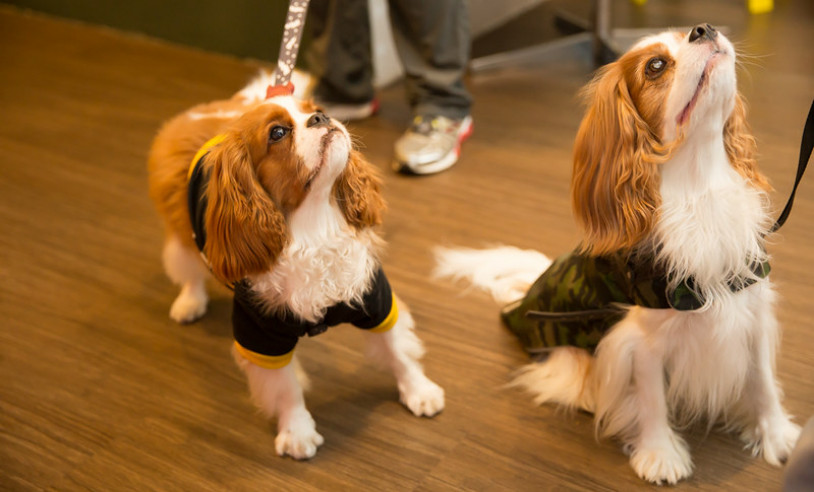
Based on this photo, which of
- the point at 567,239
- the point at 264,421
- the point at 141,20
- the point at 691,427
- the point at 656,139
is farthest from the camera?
the point at 141,20

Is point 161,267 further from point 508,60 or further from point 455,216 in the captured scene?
point 508,60

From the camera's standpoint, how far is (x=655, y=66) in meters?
1.48

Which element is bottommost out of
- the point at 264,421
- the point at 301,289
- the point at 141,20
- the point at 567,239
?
the point at 141,20

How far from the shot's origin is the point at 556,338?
1.94 m

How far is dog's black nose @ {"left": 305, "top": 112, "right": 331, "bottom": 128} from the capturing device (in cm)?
157

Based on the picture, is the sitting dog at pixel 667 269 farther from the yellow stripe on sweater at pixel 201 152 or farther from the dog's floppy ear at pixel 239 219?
the yellow stripe on sweater at pixel 201 152

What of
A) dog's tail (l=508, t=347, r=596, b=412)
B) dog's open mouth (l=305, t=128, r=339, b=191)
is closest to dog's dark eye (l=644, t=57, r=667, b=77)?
dog's open mouth (l=305, t=128, r=339, b=191)

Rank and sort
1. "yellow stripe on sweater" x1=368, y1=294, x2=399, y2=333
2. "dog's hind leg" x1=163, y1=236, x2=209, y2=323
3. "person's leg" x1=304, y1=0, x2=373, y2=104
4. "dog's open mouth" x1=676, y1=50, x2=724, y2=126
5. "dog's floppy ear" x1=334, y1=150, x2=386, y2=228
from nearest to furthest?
"dog's open mouth" x1=676, y1=50, x2=724, y2=126, "dog's floppy ear" x1=334, y1=150, x2=386, y2=228, "yellow stripe on sweater" x1=368, y1=294, x2=399, y2=333, "dog's hind leg" x1=163, y1=236, x2=209, y2=323, "person's leg" x1=304, y1=0, x2=373, y2=104

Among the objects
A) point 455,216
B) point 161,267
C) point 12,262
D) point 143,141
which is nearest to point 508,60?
point 455,216

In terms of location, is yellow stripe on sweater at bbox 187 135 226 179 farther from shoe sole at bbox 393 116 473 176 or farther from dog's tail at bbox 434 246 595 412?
shoe sole at bbox 393 116 473 176

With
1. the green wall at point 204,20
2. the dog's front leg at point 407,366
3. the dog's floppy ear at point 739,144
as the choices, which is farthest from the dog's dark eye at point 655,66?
the green wall at point 204,20

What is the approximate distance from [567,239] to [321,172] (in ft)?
3.88

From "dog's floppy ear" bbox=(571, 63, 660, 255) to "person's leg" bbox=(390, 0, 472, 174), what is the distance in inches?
57.4

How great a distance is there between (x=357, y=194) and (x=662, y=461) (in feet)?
2.84
